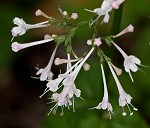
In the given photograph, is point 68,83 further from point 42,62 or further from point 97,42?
point 42,62

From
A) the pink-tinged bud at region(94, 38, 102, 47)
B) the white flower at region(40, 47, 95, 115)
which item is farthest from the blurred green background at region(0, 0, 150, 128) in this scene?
the pink-tinged bud at region(94, 38, 102, 47)

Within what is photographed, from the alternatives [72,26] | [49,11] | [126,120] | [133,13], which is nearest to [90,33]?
[133,13]

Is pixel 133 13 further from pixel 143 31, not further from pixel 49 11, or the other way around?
pixel 49 11

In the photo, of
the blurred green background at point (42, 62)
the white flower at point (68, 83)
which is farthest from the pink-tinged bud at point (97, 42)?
the blurred green background at point (42, 62)

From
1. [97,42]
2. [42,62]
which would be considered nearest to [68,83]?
[97,42]

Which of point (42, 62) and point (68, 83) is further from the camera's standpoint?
point (42, 62)

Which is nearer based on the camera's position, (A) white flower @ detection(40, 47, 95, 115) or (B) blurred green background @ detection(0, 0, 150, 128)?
(A) white flower @ detection(40, 47, 95, 115)

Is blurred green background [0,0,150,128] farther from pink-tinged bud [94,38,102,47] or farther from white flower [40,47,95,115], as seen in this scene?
pink-tinged bud [94,38,102,47]

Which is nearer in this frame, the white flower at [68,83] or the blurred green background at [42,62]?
the white flower at [68,83]

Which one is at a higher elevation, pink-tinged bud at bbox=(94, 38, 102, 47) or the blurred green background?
the blurred green background

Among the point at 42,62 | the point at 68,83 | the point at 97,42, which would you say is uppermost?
the point at 42,62

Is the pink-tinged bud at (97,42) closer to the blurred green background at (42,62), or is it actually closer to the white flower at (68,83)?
the white flower at (68,83)
